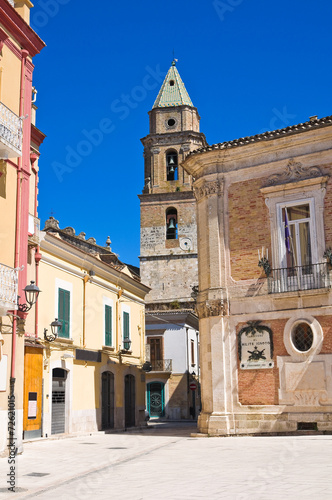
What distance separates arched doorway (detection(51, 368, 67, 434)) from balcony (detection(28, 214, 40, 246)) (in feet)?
13.9

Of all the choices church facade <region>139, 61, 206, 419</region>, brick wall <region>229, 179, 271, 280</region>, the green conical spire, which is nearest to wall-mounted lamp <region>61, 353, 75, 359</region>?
brick wall <region>229, 179, 271, 280</region>

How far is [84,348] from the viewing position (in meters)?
21.5

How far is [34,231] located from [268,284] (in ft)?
24.1

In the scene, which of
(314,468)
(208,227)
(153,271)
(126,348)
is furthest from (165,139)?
(314,468)

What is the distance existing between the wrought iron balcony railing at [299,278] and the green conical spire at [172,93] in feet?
95.5

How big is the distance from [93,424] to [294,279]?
907 cm

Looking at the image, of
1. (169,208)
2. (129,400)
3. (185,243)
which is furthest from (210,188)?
(169,208)

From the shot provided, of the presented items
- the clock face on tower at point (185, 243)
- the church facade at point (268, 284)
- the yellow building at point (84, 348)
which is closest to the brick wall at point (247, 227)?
the church facade at point (268, 284)

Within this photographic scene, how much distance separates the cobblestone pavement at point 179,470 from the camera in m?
8.42

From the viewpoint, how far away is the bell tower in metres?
43.8

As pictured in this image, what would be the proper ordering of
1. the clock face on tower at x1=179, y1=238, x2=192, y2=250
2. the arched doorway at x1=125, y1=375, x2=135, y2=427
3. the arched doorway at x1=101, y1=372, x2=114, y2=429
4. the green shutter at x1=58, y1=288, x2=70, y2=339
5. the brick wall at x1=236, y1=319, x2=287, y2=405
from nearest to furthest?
1. the brick wall at x1=236, y1=319, x2=287, y2=405
2. the green shutter at x1=58, y1=288, x2=70, y2=339
3. the arched doorway at x1=101, y1=372, x2=114, y2=429
4. the arched doorway at x1=125, y1=375, x2=135, y2=427
5. the clock face on tower at x1=179, y1=238, x2=192, y2=250

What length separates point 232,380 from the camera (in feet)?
62.0

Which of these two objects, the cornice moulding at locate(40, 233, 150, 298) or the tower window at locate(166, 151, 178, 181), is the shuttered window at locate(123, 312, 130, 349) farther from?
the tower window at locate(166, 151, 178, 181)

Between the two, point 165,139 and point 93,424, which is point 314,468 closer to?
point 93,424
